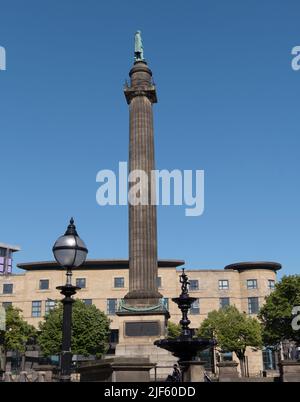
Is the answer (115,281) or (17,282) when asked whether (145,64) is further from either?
(17,282)

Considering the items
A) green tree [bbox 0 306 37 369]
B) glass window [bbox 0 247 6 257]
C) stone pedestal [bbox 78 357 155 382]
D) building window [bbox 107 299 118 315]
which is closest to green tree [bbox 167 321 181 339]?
building window [bbox 107 299 118 315]

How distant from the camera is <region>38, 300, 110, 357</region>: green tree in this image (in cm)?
6353

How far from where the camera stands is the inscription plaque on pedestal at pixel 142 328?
3781 cm

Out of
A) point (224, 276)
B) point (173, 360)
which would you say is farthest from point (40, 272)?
point (173, 360)

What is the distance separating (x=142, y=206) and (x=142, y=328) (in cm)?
1069

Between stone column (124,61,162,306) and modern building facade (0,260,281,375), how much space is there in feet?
126

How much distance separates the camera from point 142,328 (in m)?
37.9

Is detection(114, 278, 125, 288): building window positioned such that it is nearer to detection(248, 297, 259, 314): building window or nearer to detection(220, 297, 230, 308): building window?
detection(220, 297, 230, 308): building window

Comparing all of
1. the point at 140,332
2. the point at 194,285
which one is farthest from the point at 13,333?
the point at 140,332

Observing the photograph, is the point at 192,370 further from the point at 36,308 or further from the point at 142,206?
the point at 36,308

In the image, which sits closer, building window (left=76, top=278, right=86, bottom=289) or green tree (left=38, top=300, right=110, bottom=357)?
green tree (left=38, top=300, right=110, bottom=357)

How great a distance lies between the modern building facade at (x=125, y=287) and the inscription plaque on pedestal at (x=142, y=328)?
41.5m

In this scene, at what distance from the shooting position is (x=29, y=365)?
261 feet
